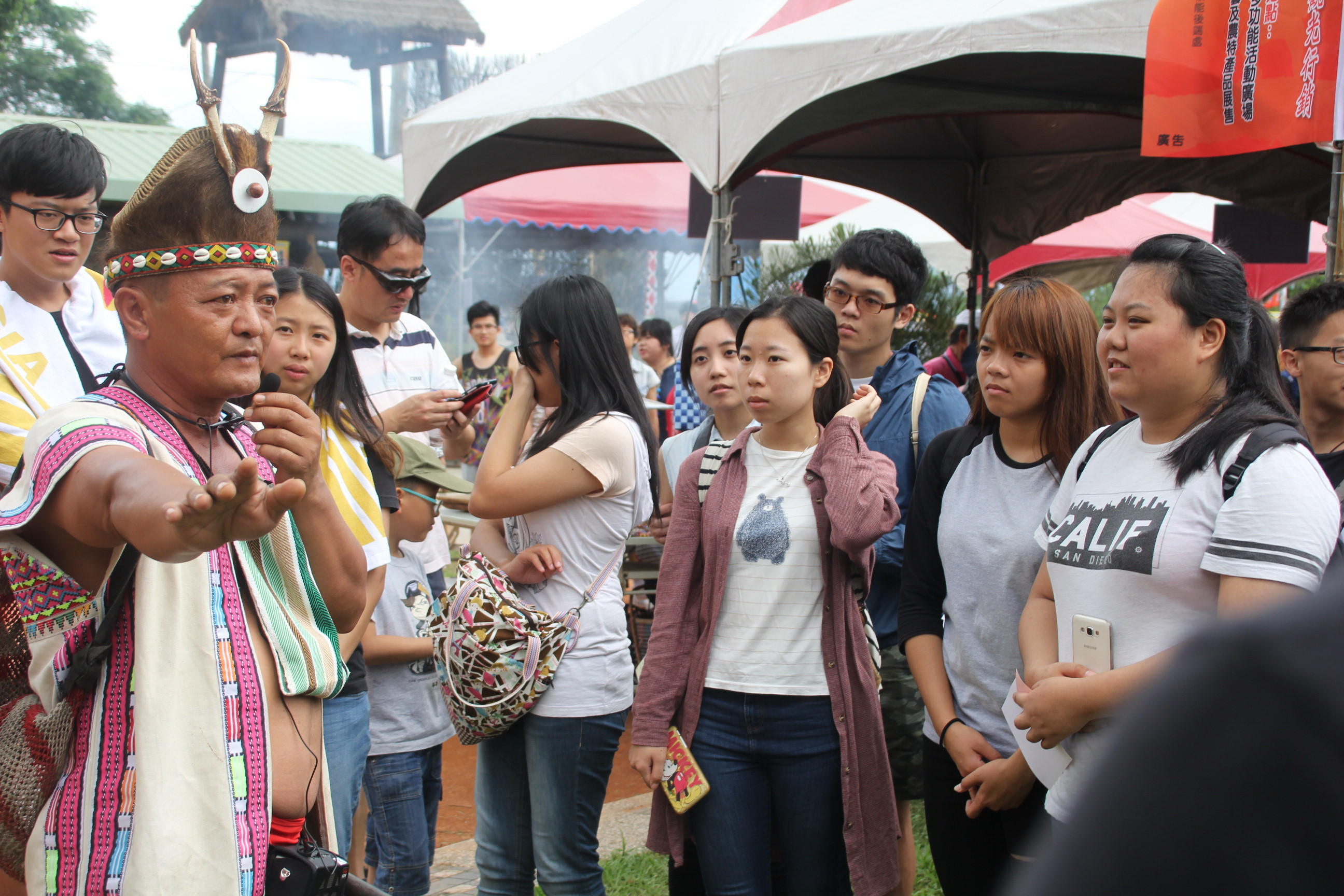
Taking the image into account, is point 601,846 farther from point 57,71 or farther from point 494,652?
point 57,71

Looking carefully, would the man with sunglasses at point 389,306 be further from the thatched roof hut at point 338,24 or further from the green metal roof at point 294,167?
the thatched roof hut at point 338,24

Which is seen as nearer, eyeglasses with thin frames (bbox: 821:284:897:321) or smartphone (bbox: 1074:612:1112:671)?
smartphone (bbox: 1074:612:1112:671)

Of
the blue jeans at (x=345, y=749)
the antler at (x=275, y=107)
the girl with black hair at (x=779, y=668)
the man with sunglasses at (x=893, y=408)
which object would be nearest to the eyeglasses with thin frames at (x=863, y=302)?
the man with sunglasses at (x=893, y=408)

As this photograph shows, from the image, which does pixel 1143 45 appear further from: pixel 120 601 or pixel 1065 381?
pixel 120 601

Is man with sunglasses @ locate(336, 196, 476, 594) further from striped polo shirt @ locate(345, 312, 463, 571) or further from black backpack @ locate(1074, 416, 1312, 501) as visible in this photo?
black backpack @ locate(1074, 416, 1312, 501)

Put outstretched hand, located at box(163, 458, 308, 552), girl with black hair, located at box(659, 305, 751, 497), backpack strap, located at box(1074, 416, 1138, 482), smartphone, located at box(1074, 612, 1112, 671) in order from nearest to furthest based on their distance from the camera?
outstretched hand, located at box(163, 458, 308, 552)
smartphone, located at box(1074, 612, 1112, 671)
backpack strap, located at box(1074, 416, 1138, 482)
girl with black hair, located at box(659, 305, 751, 497)

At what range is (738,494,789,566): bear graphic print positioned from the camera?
2602 mm

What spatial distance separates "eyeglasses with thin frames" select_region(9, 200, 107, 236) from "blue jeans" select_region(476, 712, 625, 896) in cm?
170

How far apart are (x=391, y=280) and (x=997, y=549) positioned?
221cm

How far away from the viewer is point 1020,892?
45 centimetres

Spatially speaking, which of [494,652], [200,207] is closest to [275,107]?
[200,207]

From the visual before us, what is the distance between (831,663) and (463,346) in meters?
15.5

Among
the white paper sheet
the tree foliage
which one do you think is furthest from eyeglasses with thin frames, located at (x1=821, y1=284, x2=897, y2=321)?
the tree foliage

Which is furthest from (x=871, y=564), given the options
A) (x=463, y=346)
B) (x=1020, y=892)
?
(x=463, y=346)
